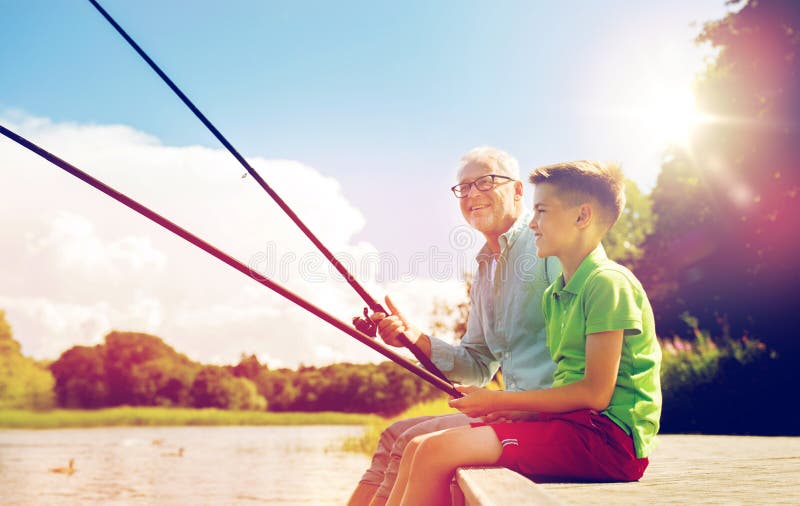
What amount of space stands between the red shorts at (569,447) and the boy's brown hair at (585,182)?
62 centimetres

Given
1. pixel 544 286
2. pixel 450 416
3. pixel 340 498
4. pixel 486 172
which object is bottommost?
pixel 340 498

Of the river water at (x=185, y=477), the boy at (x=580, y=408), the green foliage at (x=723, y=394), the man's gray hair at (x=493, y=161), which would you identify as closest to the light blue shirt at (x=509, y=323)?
the man's gray hair at (x=493, y=161)

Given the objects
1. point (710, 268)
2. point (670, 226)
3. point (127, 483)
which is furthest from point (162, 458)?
point (670, 226)

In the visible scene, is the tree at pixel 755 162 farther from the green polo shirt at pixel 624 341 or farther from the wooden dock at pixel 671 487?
the green polo shirt at pixel 624 341

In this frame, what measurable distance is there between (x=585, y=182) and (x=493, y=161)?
3.08 feet

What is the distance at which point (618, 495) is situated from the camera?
68.4 inches

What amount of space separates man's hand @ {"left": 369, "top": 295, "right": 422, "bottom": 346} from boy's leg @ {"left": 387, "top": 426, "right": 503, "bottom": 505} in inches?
29.6

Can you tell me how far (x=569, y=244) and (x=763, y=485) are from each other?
82 centimetres

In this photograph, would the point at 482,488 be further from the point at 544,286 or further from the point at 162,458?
the point at 162,458

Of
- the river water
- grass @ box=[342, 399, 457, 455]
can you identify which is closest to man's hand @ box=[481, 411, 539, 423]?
the river water

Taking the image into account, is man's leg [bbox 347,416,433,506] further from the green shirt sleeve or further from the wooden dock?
the green shirt sleeve

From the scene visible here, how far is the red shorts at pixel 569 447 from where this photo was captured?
1940 millimetres

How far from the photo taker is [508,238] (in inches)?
117

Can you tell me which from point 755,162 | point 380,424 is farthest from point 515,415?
point 755,162
